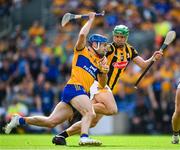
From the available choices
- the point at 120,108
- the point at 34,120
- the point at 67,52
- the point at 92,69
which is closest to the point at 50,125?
the point at 34,120

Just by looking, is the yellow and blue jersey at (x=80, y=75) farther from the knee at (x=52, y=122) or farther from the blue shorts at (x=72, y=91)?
the knee at (x=52, y=122)

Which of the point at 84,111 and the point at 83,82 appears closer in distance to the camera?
the point at 84,111

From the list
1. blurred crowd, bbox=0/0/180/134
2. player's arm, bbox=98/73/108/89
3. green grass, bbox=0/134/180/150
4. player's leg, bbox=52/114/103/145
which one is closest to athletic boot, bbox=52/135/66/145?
player's leg, bbox=52/114/103/145

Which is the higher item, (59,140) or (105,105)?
(105,105)

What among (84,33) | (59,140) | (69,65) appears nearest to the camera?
(84,33)

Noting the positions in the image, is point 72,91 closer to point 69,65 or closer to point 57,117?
point 57,117

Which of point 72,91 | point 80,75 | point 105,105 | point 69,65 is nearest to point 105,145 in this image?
point 105,105

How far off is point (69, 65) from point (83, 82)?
40.6ft

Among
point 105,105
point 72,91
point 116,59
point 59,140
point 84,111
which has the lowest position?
point 59,140

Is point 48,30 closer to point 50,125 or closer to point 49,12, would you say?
point 49,12

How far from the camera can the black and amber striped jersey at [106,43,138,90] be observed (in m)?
15.6

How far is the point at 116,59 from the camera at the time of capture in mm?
15648

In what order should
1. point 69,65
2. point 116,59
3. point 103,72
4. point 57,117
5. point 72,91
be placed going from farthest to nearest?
point 69,65 < point 116,59 < point 103,72 < point 57,117 < point 72,91

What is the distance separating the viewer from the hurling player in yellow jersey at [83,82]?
13.6 metres
